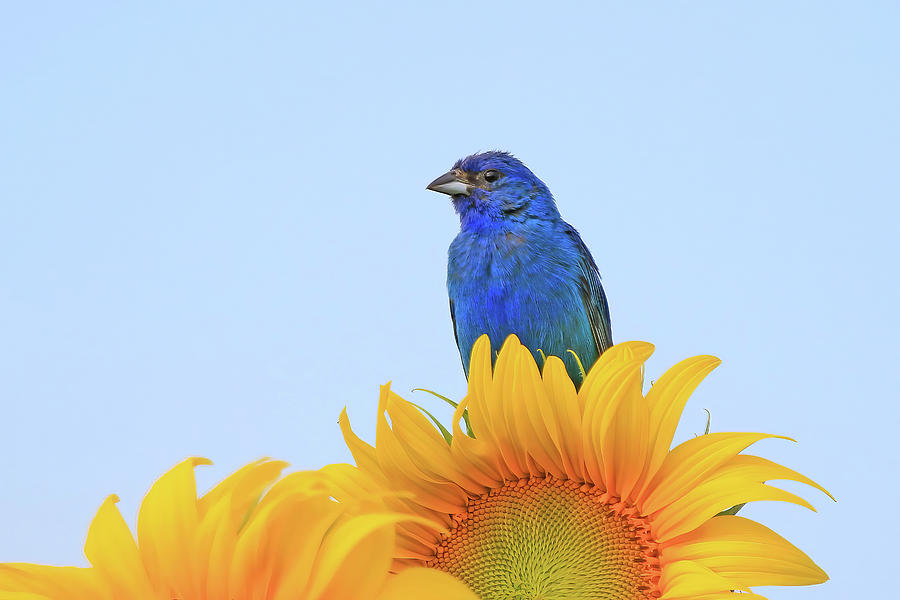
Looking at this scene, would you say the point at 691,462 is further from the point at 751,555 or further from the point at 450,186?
the point at 450,186

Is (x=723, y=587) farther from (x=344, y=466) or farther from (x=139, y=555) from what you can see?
(x=139, y=555)

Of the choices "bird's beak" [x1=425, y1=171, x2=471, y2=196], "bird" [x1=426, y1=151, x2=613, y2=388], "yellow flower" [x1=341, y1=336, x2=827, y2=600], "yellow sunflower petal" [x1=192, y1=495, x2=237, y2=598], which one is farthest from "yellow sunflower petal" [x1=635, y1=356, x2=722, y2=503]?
"bird's beak" [x1=425, y1=171, x2=471, y2=196]

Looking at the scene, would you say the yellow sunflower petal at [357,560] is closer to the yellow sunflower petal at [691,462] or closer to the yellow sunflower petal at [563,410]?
the yellow sunflower petal at [563,410]

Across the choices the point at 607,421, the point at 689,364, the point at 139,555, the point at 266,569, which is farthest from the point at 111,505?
the point at 689,364

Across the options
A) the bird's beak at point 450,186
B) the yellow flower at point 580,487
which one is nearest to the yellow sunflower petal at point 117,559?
the yellow flower at point 580,487

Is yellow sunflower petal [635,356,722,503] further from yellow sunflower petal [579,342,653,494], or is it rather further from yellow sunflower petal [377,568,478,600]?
yellow sunflower petal [377,568,478,600]

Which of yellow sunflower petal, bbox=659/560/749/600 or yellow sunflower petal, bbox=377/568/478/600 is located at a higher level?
yellow sunflower petal, bbox=377/568/478/600

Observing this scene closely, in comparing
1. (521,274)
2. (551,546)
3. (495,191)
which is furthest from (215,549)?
(495,191)
